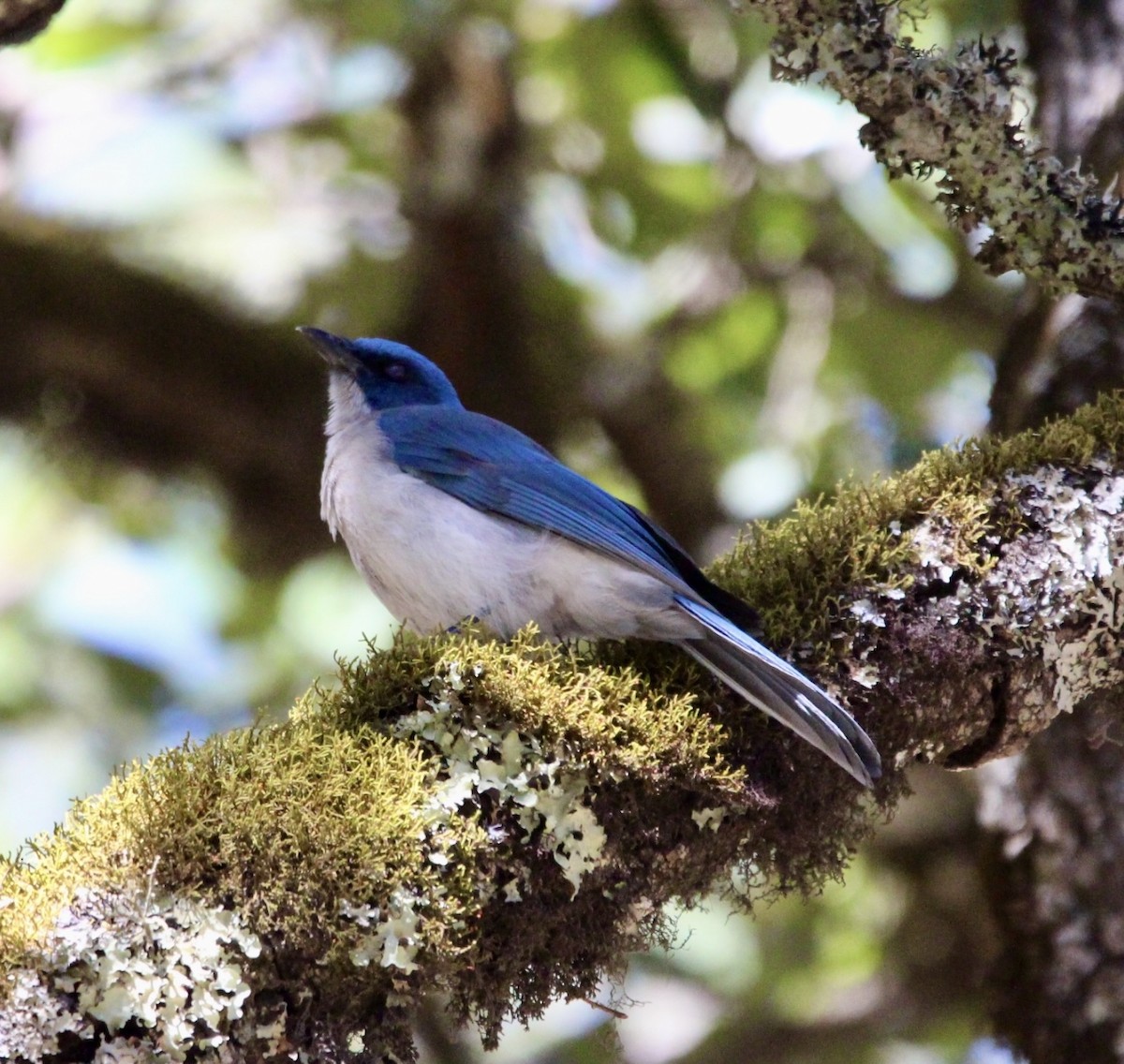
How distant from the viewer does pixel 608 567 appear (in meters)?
3.66

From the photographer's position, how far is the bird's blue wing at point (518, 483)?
3.77 meters

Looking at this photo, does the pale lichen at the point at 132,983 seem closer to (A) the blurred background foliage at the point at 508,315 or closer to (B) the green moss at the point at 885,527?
(B) the green moss at the point at 885,527

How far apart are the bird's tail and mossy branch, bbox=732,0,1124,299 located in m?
1.25

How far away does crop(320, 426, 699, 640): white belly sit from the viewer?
3.60 meters

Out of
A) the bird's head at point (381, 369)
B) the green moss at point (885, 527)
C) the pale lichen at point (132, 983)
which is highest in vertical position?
the bird's head at point (381, 369)

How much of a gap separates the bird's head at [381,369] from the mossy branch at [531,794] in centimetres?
184

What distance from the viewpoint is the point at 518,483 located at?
13.4 ft

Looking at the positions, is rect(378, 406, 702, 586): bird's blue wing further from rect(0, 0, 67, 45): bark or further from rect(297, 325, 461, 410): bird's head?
rect(0, 0, 67, 45): bark

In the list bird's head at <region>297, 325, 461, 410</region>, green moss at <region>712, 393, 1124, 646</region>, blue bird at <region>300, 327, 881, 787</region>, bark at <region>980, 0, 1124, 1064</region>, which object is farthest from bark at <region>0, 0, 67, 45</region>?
bark at <region>980, 0, 1124, 1064</region>

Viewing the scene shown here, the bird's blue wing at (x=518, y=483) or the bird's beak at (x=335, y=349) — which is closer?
the bird's blue wing at (x=518, y=483)

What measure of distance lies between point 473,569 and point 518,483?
1.27ft

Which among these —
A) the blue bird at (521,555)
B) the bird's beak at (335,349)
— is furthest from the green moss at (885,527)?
the bird's beak at (335,349)

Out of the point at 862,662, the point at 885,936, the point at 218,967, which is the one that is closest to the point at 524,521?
the point at 862,662

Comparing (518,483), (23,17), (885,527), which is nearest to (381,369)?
(518,483)
